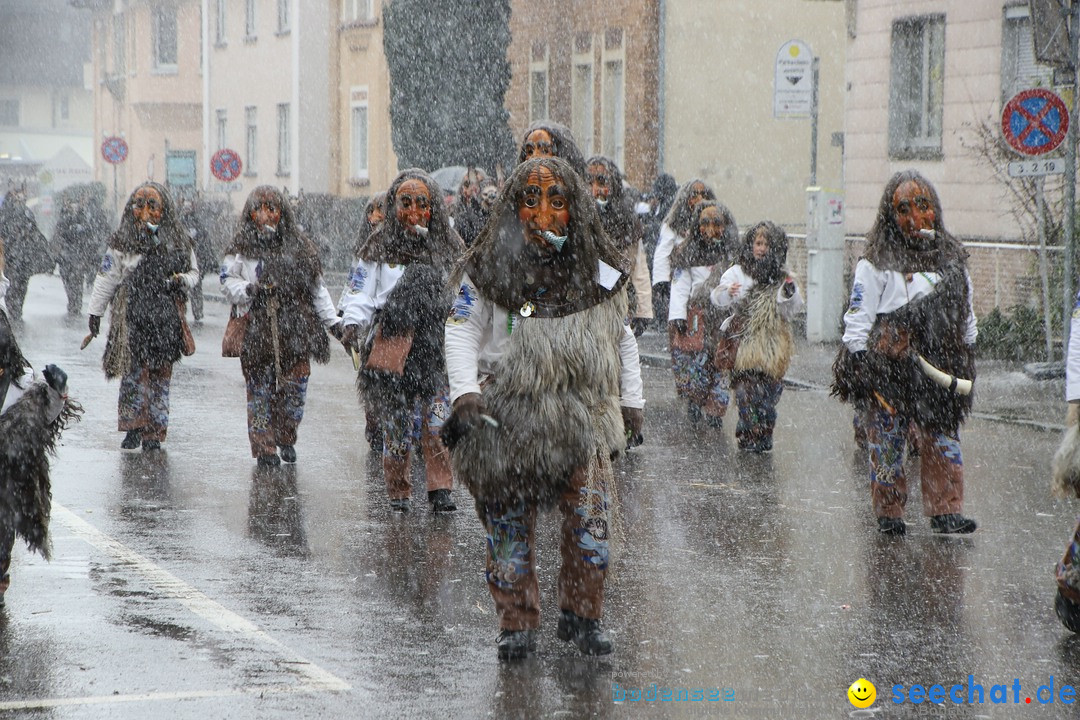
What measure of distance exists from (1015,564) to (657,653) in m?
2.53

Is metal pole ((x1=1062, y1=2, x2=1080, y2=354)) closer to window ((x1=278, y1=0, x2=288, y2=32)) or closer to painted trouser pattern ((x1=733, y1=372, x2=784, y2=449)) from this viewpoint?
painted trouser pattern ((x1=733, y1=372, x2=784, y2=449))

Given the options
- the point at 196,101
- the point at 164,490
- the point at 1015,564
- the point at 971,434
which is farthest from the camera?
the point at 196,101

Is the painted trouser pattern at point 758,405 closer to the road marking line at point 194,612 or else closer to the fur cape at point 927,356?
the fur cape at point 927,356

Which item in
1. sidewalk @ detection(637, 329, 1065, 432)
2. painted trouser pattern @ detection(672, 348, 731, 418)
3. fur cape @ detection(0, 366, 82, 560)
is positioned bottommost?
sidewalk @ detection(637, 329, 1065, 432)

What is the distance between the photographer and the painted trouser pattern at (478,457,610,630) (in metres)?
5.89

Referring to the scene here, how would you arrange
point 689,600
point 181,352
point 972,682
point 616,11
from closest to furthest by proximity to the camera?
point 972,682 → point 689,600 → point 181,352 → point 616,11

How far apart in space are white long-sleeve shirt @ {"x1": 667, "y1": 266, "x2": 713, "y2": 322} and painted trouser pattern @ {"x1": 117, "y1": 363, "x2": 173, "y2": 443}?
3780 mm

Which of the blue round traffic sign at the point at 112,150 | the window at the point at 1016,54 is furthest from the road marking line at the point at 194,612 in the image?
the blue round traffic sign at the point at 112,150

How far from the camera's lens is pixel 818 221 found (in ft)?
66.5

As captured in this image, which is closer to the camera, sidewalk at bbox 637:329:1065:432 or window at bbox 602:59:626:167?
sidewalk at bbox 637:329:1065:432

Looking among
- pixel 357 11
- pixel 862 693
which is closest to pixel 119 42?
pixel 357 11

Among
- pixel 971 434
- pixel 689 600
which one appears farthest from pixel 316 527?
pixel 971 434

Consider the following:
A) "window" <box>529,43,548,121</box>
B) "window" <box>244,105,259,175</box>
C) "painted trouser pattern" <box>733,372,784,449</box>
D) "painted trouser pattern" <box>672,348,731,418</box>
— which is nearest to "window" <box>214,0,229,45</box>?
"window" <box>244,105,259,175</box>

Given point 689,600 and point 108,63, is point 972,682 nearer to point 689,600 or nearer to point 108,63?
point 689,600
